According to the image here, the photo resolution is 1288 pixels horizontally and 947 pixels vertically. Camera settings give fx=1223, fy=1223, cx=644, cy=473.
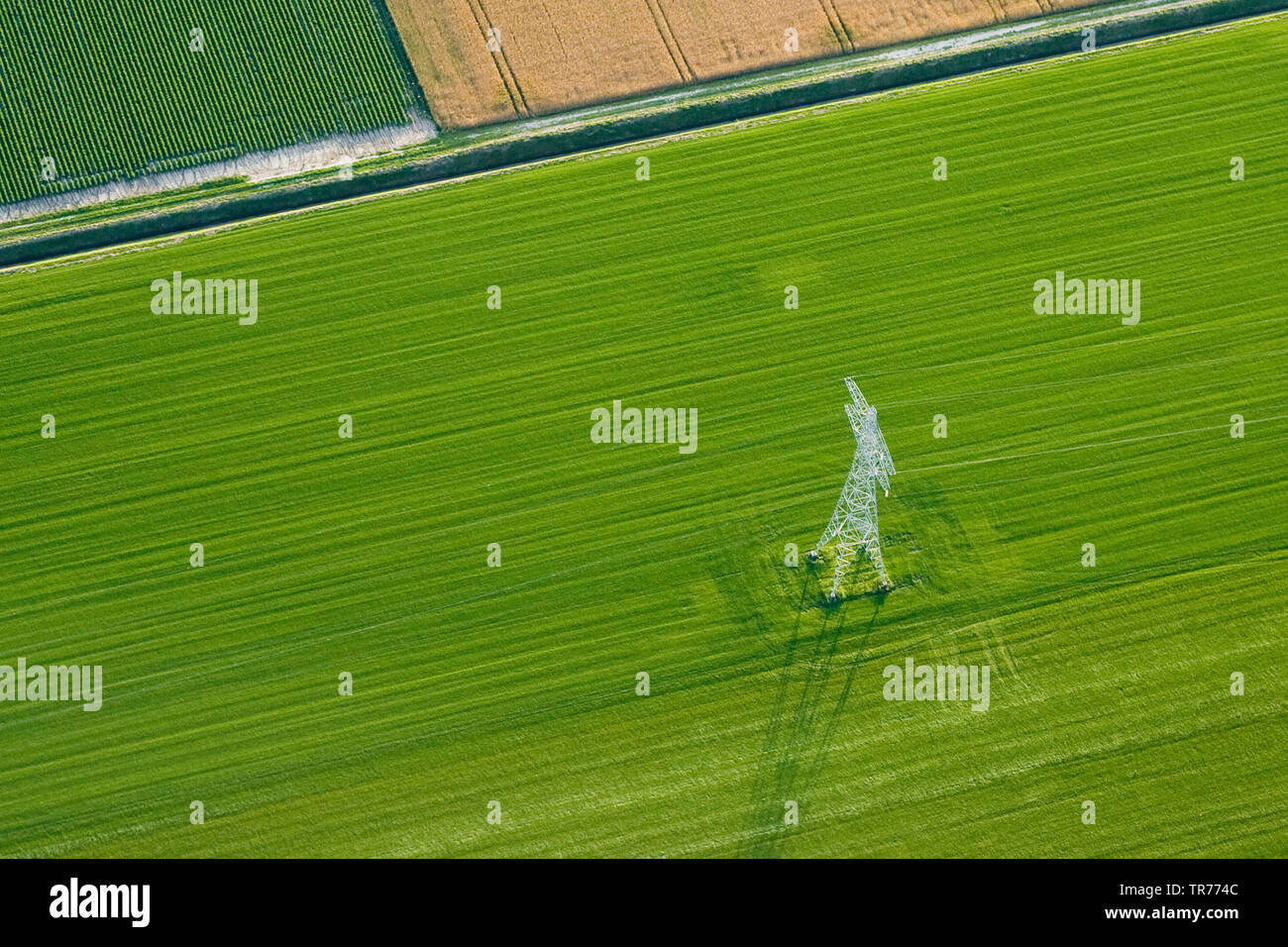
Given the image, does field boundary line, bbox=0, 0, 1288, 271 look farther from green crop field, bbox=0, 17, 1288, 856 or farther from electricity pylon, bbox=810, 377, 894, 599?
electricity pylon, bbox=810, 377, 894, 599

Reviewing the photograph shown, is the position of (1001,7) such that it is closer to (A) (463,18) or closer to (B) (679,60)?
(B) (679,60)

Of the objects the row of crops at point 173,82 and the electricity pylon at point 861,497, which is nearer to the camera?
the electricity pylon at point 861,497

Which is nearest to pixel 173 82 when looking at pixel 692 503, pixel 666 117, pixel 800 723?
pixel 666 117

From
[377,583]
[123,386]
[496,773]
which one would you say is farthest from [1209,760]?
[123,386]

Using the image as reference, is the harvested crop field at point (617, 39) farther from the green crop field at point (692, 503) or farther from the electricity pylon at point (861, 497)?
the electricity pylon at point (861, 497)

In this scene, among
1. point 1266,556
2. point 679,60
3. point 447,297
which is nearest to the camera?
point 1266,556

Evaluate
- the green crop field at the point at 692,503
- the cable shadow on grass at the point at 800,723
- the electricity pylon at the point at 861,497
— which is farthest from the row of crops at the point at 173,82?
the cable shadow on grass at the point at 800,723

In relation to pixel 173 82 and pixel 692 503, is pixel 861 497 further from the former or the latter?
pixel 173 82
